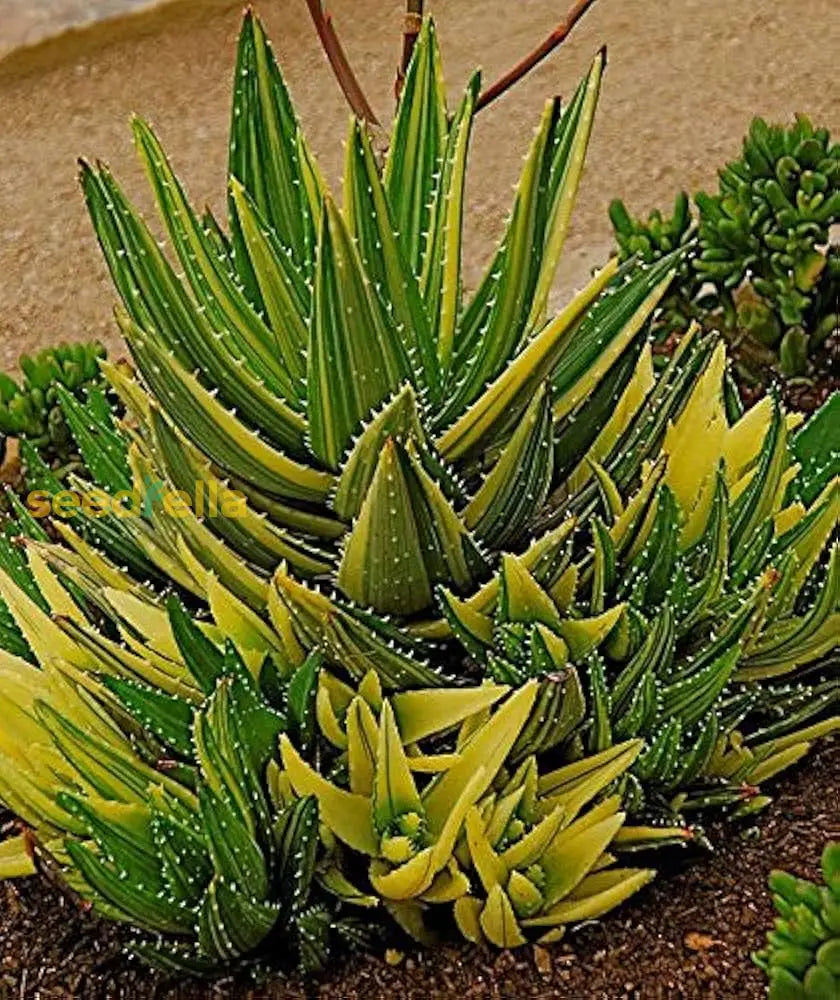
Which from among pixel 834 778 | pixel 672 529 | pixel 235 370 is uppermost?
pixel 235 370

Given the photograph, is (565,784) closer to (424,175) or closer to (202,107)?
(424,175)

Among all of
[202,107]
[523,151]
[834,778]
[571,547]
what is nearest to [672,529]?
[571,547]

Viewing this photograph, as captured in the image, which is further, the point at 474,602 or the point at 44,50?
the point at 44,50

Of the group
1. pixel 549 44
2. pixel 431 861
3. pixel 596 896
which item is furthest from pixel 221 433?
pixel 549 44

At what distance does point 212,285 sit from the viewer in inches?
59.5

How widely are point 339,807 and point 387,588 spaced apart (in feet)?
0.58

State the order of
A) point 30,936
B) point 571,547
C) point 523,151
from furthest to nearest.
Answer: point 523,151, point 30,936, point 571,547

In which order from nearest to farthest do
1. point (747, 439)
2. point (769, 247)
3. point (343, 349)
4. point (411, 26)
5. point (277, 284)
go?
point (343, 349), point (277, 284), point (747, 439), point (411, 26), point (769, 247)

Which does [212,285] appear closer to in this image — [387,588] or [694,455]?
[387,588]

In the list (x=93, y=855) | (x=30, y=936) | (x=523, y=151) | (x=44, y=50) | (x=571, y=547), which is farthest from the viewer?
(x=44, y=50)

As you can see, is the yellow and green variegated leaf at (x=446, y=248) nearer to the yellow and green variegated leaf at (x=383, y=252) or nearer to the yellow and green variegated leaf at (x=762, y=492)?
the yellow and green variegated leaf at (x=383, y=252)

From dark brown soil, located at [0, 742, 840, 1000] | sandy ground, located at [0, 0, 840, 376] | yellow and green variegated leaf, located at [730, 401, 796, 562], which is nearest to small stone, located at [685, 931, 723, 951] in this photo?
dark brown soil, located at [0, 742, 840, 1000]

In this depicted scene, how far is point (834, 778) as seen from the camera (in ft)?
5.54

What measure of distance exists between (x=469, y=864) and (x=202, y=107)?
3.40m
